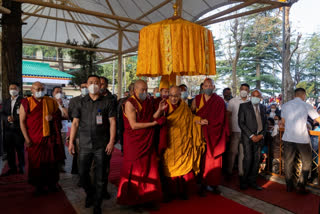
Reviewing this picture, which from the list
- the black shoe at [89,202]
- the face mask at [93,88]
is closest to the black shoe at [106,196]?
the black shoe at [89,202]

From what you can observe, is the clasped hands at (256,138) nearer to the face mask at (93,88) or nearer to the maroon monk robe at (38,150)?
the face mask at (93,88)

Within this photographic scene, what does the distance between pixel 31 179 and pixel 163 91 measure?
2.53 metres

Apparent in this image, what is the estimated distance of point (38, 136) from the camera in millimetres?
3668

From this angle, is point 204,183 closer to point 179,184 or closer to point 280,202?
point 179,184

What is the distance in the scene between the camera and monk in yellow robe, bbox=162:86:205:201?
3.46 metres

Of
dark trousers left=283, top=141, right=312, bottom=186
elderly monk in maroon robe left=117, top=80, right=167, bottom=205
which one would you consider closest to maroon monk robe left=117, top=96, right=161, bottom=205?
elderly monk in maroon robe left=117, top=80, right=167, bottom=205

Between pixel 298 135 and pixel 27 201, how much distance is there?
4.20 metres

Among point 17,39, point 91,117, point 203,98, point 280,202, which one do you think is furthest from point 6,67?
point 280,202

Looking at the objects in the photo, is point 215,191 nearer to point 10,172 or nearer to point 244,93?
point 244,93

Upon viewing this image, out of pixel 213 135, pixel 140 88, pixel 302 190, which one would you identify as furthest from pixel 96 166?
pixel 302 190

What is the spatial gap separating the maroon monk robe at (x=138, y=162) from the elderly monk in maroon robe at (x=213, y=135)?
1011 mm

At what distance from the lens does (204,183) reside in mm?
3750

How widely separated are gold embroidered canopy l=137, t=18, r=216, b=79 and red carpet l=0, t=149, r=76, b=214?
223 centimetres

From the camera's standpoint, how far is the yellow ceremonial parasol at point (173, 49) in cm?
348
